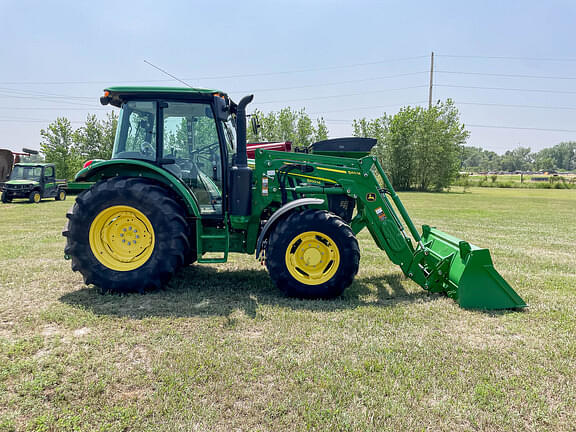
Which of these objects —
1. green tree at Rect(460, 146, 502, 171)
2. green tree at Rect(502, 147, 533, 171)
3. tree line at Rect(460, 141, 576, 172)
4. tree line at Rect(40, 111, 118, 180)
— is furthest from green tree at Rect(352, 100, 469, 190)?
green tree at Rect(502, 147, 533, 171)

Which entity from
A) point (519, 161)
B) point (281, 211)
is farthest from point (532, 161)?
point (281, 211)

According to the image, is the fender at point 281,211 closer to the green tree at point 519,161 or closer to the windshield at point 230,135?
the windshield at point 230,135

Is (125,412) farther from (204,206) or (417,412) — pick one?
(204,206)

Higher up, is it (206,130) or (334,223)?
(206,130)

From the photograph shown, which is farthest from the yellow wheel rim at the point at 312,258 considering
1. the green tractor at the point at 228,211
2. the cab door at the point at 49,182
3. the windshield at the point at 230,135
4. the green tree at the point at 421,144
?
the green tree at the point at 421,144

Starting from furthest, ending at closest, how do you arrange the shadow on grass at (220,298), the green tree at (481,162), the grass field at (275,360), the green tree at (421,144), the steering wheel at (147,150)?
the green tree at (481,162) < the green tree at (421,144) < the steering wheel at (147,150) < the shadow on grass at (220,298) < the grass field at (275,360)

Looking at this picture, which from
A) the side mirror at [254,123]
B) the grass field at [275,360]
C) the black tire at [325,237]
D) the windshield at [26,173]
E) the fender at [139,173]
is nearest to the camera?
the grass field at [275,360]

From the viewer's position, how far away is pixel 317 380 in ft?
9.44

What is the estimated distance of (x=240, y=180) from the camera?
16.2ft

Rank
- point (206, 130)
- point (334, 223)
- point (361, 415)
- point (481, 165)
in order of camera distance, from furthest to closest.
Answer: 1. point (481, 165)
2. point (206, 130)
3. point (334, 223)
4. point (361, 415)

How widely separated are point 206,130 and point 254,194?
1.07 meters

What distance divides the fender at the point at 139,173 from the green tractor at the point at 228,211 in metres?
0.02

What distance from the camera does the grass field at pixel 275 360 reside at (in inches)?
97.7

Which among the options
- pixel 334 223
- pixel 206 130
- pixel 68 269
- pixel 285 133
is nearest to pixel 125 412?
pixel 334 223
